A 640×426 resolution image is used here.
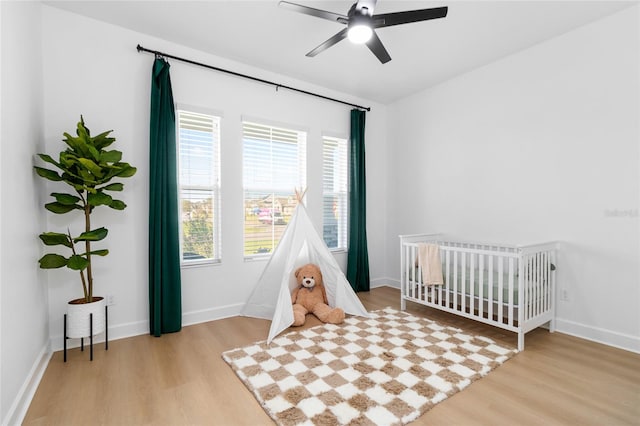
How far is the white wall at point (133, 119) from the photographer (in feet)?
8.20

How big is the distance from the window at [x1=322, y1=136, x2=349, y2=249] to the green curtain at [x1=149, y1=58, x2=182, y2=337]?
73.8 inches

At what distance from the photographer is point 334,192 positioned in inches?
166

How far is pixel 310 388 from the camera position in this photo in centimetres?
192

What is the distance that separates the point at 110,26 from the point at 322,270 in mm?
3041

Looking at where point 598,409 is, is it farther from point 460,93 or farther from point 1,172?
point 1,172

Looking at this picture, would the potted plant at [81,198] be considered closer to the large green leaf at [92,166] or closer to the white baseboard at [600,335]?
the large green leaf at [92,166]

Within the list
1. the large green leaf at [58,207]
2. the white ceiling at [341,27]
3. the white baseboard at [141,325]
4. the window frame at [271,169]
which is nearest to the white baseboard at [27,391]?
the white baseboard at [141,325]

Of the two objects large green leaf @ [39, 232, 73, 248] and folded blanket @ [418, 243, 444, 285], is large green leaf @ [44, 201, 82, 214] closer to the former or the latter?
large green leaf @ [39, 232, 73, 248]

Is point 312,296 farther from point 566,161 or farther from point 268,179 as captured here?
point 566,161

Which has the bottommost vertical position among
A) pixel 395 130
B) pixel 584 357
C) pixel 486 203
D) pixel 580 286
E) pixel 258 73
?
pixel 584 357

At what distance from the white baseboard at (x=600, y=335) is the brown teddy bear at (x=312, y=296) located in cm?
204

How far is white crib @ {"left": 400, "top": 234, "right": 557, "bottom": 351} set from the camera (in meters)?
2.53

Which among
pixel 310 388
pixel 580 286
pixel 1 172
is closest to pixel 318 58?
pixel 1 172

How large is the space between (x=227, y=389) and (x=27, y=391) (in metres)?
1.15
